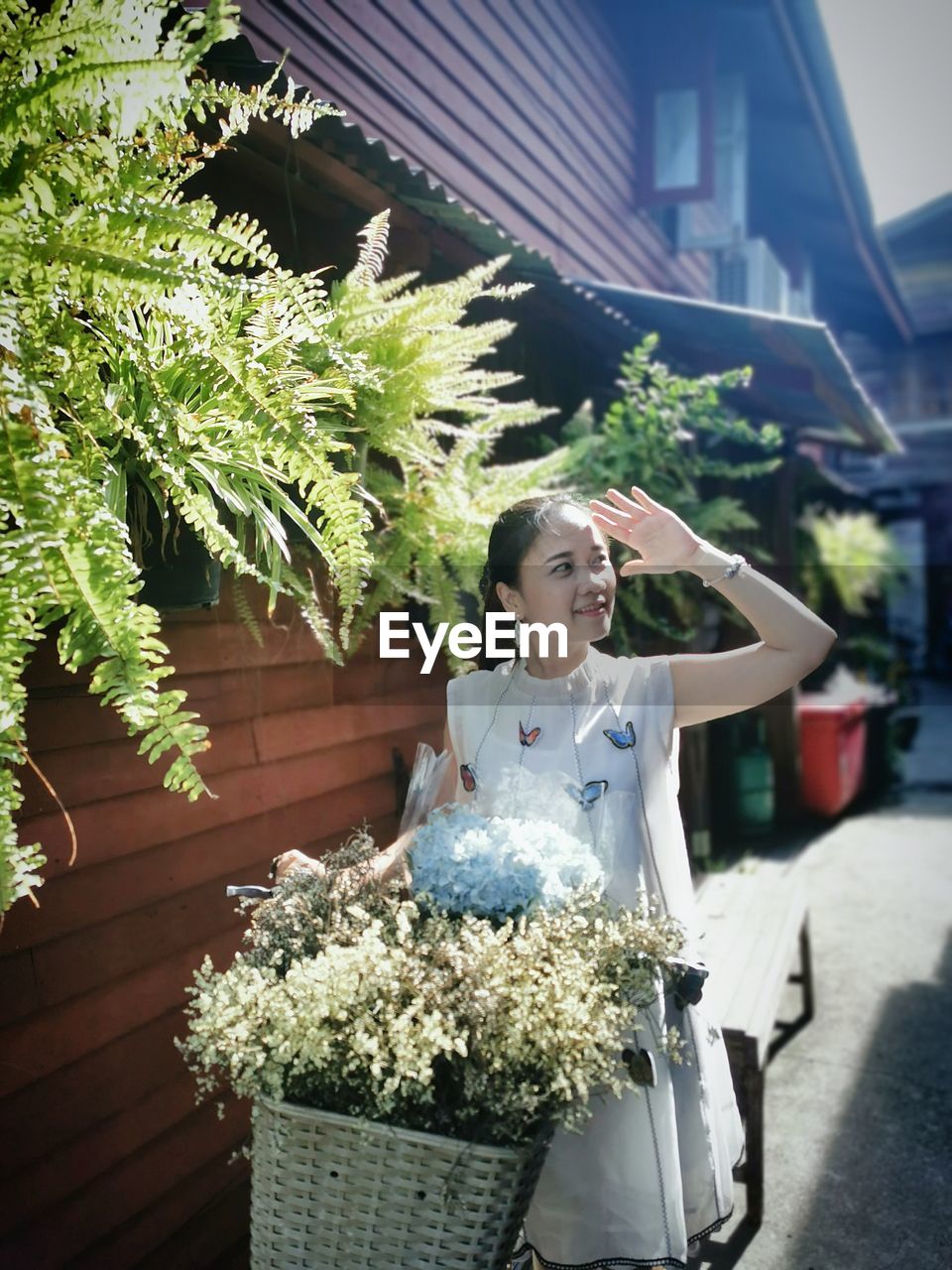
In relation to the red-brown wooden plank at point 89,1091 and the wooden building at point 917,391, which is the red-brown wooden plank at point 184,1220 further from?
the wooden building at point 917,391

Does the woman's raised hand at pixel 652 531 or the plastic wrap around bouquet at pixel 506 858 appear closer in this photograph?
the plastic wrap around bouquet at pixel 506 858

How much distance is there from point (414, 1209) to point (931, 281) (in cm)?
2251

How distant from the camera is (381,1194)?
155 centimetres

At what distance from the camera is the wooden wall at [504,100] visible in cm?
432

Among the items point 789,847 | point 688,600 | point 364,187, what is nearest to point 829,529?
point 789,847

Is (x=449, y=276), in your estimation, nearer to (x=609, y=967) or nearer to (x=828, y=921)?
(x=609, y=967)

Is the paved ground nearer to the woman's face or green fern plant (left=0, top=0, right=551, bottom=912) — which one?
the woman's face

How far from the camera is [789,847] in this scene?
7672 millimetres

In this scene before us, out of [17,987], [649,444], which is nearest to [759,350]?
[649,444]

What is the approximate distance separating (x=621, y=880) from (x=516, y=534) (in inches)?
30.3

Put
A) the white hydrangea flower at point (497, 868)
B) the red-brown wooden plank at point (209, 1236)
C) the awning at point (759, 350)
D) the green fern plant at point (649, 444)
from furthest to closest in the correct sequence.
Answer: the awning at point (759, 350) → the green fern plant at point (649, 444) → the red-brown wooden plank at point (209, 1236) → the white hydrangea flower at point (497, 868)

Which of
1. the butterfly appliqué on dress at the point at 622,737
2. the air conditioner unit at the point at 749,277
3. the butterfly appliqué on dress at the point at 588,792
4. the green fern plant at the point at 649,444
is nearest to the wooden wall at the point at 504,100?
the air conditioner unit at the point at 749,277

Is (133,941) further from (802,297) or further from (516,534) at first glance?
(802,297)

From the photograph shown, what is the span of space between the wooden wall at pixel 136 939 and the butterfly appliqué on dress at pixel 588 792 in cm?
104
